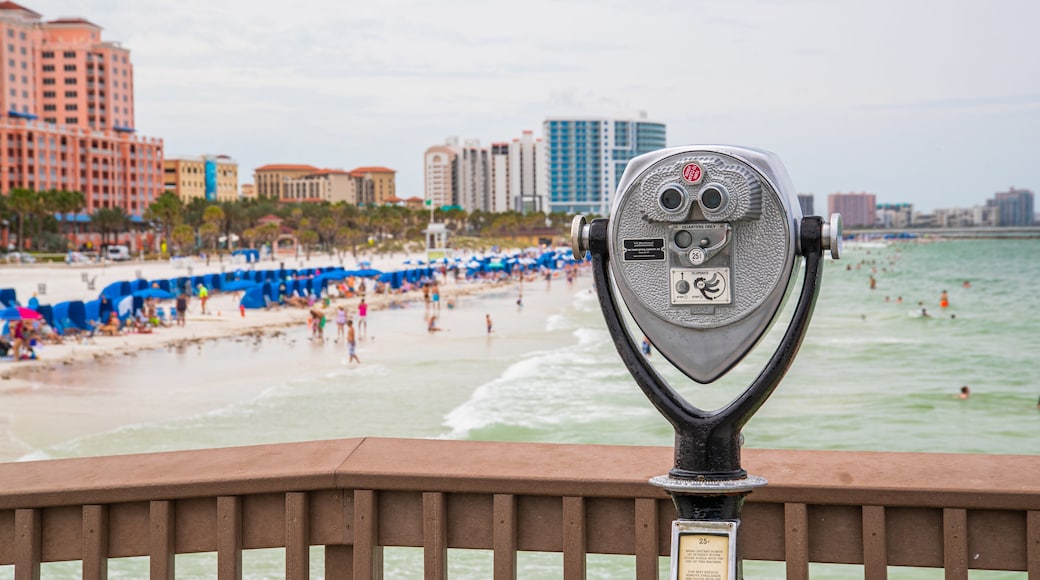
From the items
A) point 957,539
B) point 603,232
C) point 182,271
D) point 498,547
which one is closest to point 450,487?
point 498,547

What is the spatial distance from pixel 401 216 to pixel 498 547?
453 feet

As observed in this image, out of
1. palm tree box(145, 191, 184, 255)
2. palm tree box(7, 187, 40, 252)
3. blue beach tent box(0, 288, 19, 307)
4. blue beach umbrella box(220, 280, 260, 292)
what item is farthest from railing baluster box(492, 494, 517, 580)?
palm tree box(145, 191, 184, 255)

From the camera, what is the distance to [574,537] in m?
2.45

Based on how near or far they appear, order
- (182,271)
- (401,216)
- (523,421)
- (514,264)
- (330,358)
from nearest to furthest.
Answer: (523,421), (330,358), (182,271), (514,264), (401,216)

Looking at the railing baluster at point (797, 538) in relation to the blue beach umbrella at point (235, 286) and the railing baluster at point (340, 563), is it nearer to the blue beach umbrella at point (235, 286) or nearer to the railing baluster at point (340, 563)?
the railing baluster at point (340, 563)

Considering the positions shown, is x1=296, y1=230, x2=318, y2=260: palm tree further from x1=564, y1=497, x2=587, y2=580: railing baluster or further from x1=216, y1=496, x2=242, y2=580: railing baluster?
x1=564, y1=497, x2=587, y2=580: railing baluster

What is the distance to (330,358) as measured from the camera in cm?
3034

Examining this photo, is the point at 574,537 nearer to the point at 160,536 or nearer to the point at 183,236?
the point at 160,536

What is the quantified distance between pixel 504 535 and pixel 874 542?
30.1 inches

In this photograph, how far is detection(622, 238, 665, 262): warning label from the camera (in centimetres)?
215

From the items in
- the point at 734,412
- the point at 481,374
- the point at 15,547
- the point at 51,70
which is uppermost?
the point at 51,70

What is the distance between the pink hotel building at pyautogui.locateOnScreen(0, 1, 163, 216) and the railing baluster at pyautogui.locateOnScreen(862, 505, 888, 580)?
374 feet

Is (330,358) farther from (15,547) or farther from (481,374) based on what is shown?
(15,547)

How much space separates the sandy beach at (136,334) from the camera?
28547 mm
